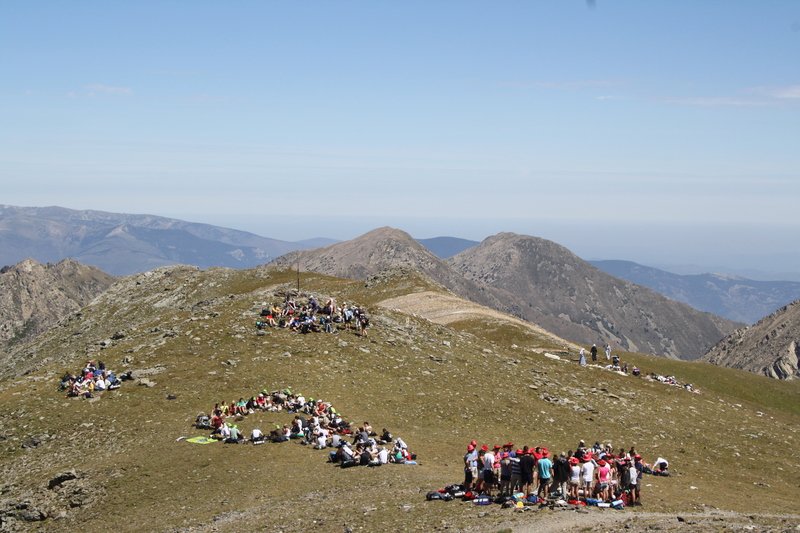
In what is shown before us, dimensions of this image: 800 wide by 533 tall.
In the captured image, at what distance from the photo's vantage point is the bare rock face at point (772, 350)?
168 meters

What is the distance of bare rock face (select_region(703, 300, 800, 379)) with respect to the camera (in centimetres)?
16762

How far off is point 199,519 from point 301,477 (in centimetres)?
534

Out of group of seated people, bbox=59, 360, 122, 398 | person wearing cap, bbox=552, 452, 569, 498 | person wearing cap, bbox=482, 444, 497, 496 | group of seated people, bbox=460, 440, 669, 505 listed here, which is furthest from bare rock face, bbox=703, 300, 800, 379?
group of seated people, bbox=59, 360, 122, 398

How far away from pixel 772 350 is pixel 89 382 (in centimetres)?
17647

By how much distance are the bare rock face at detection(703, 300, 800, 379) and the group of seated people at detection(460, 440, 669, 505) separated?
153 m

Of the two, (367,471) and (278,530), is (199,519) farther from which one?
(367,471)

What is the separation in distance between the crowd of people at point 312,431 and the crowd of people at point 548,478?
660 cm

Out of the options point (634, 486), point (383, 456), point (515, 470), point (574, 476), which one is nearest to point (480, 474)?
point (515, 470)

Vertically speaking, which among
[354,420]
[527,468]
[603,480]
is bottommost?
[354,420]

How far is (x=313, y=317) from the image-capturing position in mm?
57219

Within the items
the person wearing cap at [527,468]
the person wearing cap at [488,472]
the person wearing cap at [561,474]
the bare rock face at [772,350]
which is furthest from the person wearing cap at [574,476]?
the bare rock face at [772,350]

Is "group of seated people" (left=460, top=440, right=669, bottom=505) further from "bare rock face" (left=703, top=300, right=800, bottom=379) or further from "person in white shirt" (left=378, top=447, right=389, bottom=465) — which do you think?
"bare rock face" (left=703, top=300, right=800, bottom=379)

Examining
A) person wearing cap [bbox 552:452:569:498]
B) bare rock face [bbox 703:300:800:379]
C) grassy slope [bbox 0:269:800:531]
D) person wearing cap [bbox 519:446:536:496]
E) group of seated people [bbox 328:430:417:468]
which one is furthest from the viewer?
bare rock face [bbox 703:300:800:379]

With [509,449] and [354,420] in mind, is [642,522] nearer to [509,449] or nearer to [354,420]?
[509,449]
